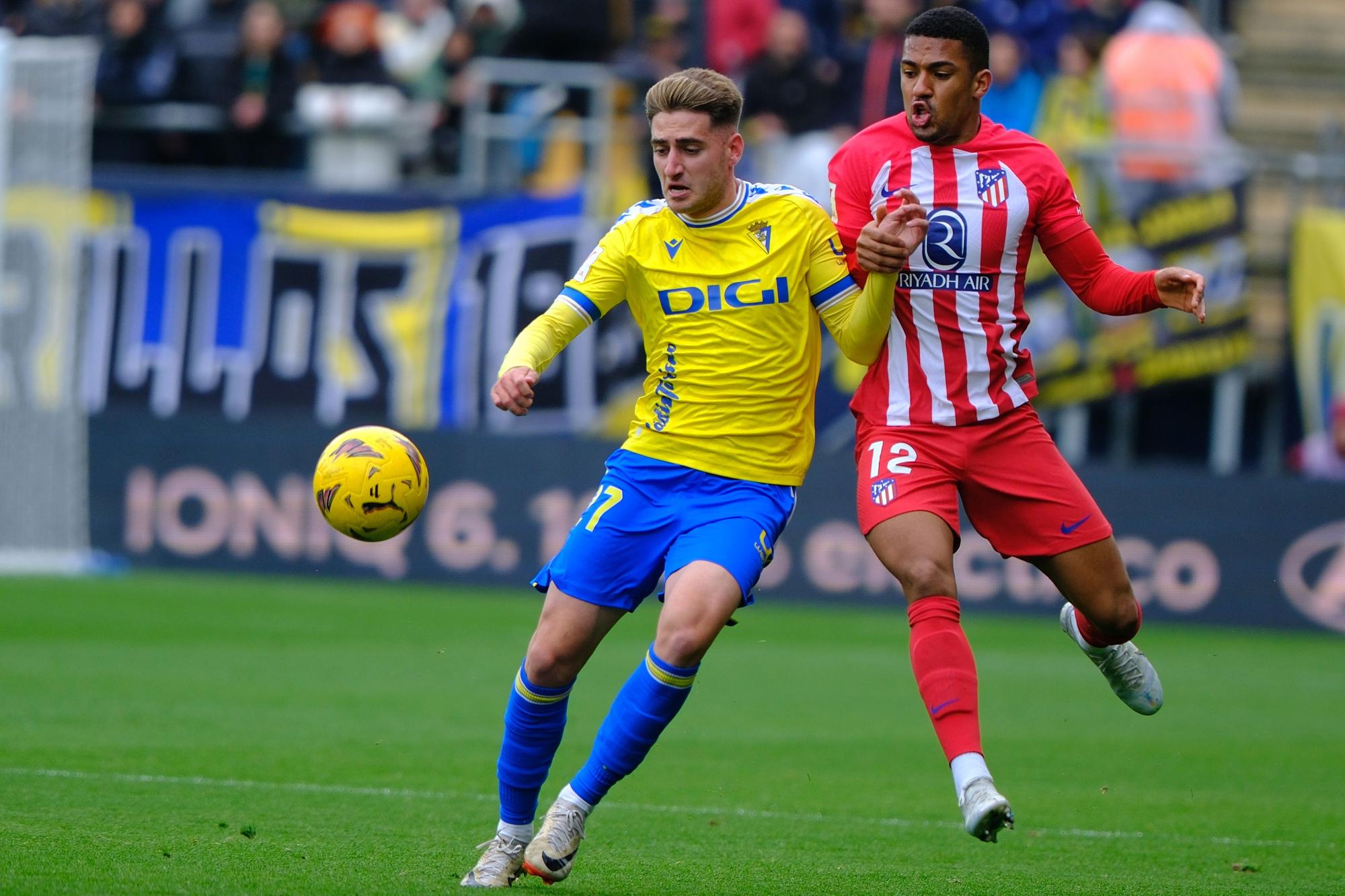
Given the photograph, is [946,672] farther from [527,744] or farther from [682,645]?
[527,744]

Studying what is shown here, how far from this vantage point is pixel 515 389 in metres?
5.86

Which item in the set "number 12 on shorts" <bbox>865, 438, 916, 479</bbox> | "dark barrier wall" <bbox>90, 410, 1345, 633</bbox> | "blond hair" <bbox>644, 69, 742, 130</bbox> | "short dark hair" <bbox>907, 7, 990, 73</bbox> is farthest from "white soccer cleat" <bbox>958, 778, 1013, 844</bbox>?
"dark barrier wall" <bbox>90, 410, 1345, 633</bbox>

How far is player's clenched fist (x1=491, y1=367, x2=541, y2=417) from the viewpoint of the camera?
586 centimetres

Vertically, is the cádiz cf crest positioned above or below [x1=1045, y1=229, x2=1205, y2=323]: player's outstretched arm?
above

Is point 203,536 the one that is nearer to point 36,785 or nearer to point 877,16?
point 877,16

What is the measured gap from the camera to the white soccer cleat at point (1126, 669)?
7.01m

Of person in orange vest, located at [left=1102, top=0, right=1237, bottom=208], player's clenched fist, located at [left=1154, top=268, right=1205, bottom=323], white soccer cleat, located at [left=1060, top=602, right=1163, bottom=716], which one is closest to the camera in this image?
player's clenched fist, located at [left=1154, top=268, right=1205, bottom=323]

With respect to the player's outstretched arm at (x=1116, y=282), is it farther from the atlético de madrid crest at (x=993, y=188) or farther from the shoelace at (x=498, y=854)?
the shoelace at (x=498, y=854)

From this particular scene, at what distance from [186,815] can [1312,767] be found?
517cm

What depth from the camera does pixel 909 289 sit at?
6352mm

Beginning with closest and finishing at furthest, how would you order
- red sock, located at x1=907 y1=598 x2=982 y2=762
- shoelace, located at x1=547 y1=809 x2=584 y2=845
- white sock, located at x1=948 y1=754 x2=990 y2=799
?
1. white sock, located at x1=948 y1=754 x2=990 y2=799
2. red sock, located at x1=907 y1=598 x2=982 y2=762
3. shoelace, located at x1=547 y1=809 x2=584 y2=845

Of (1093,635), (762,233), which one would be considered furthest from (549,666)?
(1093,635)

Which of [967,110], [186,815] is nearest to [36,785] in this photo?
[186,815]

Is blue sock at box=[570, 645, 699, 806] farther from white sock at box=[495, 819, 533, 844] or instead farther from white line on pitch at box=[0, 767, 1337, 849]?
white line on pitch at box=[0, 767, 1337, 849]
